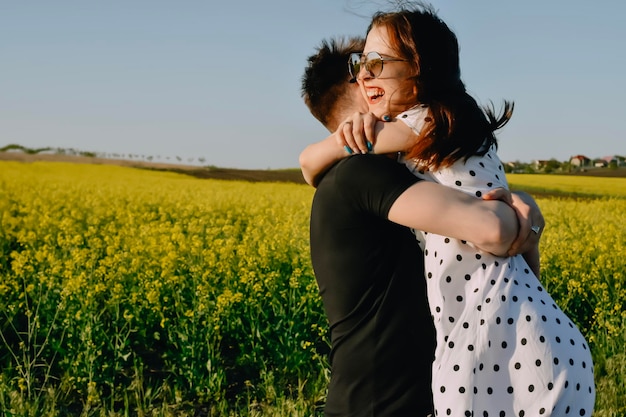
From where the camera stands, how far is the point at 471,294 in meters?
1.46

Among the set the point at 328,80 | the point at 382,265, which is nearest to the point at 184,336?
the point at 328,80

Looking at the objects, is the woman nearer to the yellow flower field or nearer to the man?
the man

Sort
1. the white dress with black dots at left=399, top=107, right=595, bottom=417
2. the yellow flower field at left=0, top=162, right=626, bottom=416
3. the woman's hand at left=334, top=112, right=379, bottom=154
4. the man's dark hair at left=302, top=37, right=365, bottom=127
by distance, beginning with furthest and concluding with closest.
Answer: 1. the yellow flower field at left=0, top=162, right=626, bottom=416
2. the man's dark hair at left=302, top=37, right=365, bottom=127
3. the woman's hand at left=334, top=112, right=379, bottom=154
4. the white dress with black dots at left=399, top=107, right=595, bottom=417

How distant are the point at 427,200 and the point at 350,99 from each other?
20.0 inches

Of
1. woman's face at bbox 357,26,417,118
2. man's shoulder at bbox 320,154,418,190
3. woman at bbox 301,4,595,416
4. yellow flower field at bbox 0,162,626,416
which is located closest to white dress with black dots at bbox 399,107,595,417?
woman at bbox 301,4,595,416

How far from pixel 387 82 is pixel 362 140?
0.52 feet

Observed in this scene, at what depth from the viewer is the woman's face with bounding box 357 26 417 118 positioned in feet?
5.24

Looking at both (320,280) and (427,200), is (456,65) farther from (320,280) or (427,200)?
(320,280)

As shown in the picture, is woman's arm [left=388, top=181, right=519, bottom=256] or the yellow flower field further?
the yellow flower field

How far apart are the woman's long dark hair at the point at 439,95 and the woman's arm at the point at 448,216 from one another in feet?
0.29

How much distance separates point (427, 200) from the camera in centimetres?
144

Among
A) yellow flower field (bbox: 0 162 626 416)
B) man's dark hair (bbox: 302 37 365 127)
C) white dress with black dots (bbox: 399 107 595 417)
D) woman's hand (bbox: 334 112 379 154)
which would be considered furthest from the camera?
yellow flower field (bbox: 0 162 626 416)

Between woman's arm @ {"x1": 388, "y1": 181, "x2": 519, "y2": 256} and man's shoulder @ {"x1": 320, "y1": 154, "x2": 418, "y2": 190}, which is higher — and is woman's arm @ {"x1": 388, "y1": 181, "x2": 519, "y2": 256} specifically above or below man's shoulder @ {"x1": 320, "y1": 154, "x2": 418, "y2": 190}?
below

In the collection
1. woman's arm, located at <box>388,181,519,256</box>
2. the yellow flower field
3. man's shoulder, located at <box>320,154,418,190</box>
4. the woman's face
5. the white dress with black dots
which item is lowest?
the yellow flower field
